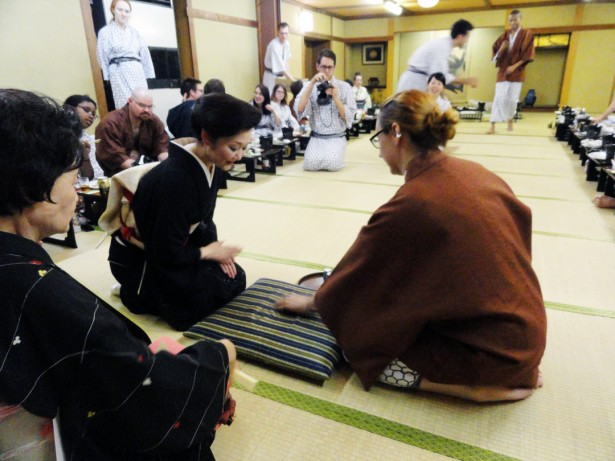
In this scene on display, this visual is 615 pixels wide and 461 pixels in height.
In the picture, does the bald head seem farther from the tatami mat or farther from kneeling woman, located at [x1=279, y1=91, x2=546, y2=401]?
kneeling woman, located at [x1=279, y1=91, x2=546, y2=401]

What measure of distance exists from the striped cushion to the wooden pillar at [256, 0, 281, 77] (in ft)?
25.0

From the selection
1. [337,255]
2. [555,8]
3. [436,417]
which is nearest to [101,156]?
[337,255]

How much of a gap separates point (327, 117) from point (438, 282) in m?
4.31

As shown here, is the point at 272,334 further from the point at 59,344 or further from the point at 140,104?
the point at 140,104

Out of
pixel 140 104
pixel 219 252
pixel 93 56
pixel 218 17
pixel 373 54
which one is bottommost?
pixel 219 252

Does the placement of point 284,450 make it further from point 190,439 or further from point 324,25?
point 324,25

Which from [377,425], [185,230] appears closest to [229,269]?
[185,230]

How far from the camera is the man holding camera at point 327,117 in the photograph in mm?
5102

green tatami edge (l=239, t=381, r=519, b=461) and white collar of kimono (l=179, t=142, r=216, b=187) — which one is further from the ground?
white collar of kimono (l=179, t=142, r=216, b=187)

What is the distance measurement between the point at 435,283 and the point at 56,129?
106 centimetres

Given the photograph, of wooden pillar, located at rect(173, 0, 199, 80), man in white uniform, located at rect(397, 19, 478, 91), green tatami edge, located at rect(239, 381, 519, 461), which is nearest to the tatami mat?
green tatami edge, located at rect(239, 381, 519, 461)

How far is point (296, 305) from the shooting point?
1.84 meters

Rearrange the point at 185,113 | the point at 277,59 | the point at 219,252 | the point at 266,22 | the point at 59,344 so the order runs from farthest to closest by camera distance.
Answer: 1. the point at 266,22
2. the point at 277,59
3. the point at 185,113
4. the point at 219,252
5. the point at 59,344

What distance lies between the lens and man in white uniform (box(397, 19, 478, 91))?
4699mm
